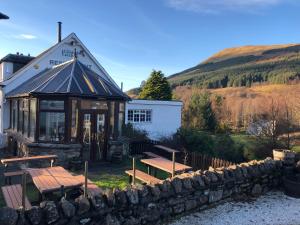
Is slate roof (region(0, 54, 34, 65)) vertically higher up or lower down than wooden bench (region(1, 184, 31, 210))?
higher up

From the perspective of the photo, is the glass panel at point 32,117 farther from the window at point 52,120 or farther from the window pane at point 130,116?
the window pane at point 130,116

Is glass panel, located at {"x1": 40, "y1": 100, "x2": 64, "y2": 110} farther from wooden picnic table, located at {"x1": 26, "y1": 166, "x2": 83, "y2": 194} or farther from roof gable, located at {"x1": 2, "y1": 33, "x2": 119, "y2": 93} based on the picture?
roof gable, located at {"x1": 2, "y1": 33, "x2": 119, "y2": 93}

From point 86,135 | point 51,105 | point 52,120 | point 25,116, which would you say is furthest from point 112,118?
point 25,116

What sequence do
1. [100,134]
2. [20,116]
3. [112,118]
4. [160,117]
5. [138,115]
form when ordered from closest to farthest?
[100,134]
[112,118]
[20,116]
[138,115]
[160,117]

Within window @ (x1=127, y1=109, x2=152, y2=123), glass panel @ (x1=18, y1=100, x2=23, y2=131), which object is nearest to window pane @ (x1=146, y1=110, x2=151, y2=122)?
window @ (x1=127, y1=109, x2=152, y2=123)

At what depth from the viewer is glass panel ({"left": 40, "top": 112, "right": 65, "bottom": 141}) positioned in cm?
1369

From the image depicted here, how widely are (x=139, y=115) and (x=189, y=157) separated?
10.8 metres

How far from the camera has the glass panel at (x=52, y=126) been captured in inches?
539

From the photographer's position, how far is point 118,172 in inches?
504

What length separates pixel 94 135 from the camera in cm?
1441

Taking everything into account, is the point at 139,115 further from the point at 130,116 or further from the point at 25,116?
the point at 25,116

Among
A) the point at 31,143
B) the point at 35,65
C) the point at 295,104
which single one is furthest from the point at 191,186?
the point at 295,104

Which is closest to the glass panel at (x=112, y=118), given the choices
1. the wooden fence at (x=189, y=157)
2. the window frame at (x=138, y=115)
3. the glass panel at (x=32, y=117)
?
the wooden fence at (x=189, y=157)

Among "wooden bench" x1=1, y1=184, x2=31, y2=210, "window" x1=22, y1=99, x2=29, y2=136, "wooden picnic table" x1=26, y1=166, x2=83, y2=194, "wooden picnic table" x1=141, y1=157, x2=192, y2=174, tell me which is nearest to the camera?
"wooden bench" x1=1, y1=184, x2=31, y2=210
